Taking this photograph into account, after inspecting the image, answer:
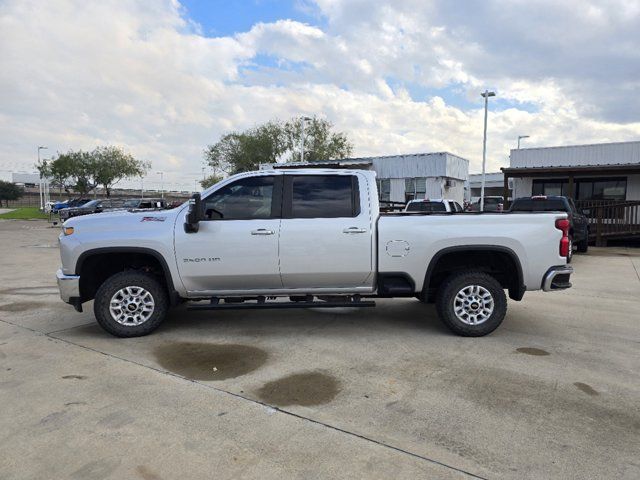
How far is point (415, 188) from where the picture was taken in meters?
28.9

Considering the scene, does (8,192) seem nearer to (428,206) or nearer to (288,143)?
(288,143)

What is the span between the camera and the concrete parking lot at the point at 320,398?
3.01m

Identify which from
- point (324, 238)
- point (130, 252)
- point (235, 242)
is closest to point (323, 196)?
point (324, 238)

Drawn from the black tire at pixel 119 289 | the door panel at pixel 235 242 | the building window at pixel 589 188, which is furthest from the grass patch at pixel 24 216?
the door panel at pixel 235 242

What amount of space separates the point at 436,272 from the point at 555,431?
8.53ft

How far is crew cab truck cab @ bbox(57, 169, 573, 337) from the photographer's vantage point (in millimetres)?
5414


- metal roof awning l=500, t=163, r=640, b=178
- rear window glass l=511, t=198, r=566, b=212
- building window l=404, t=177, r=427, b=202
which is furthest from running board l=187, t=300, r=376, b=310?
building window l=404, t=177, r=427, b=202

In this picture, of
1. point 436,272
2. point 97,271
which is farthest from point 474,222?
point 97,271

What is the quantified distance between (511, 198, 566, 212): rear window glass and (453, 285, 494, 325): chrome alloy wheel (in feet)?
27.0

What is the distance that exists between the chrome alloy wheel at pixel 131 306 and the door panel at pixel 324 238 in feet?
5.27

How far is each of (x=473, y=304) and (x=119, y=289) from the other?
404 centimetres

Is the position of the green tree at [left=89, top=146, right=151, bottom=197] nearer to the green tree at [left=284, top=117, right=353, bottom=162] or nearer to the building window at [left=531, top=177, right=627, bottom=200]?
the green tree at [left=284, top=117, right=353, bottom=162]

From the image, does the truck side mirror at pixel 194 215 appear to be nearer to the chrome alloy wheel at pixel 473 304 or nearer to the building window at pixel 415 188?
the chrome alloy wheel at pixel 473 304

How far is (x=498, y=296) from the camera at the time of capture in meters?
5.49
